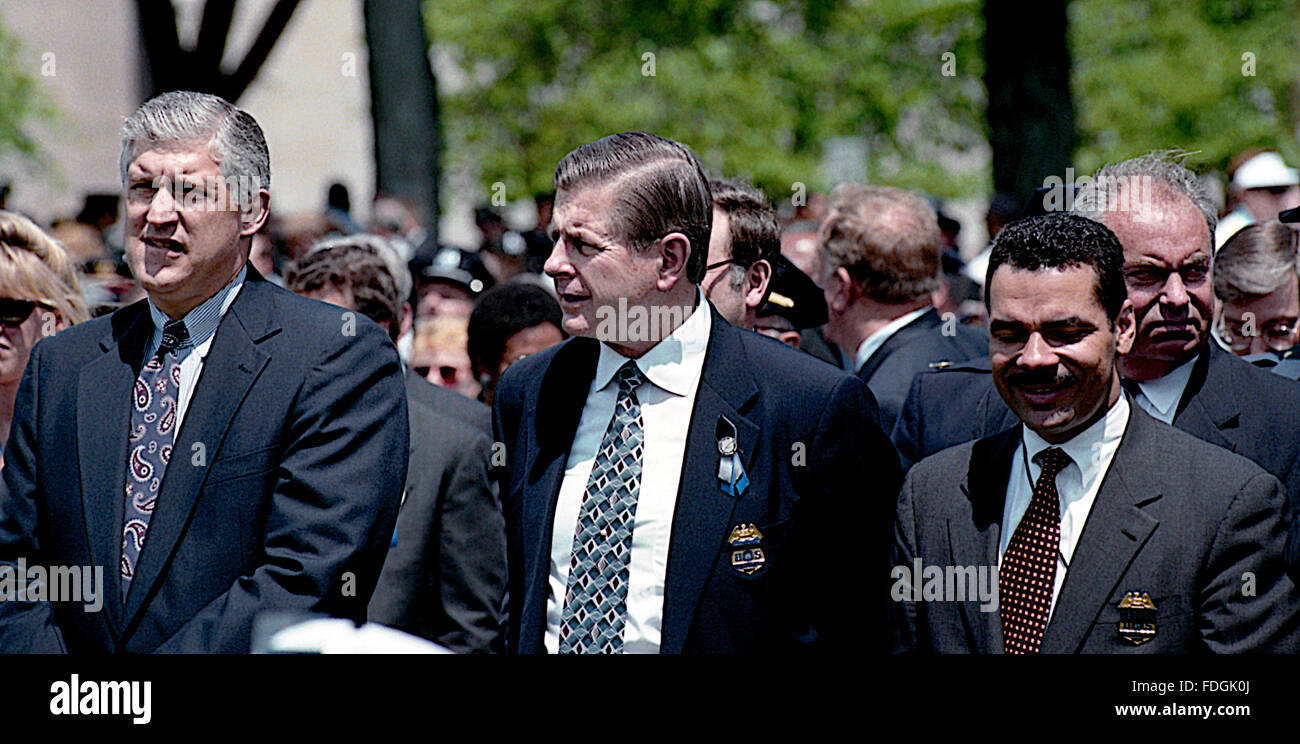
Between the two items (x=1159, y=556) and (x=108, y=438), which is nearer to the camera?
(x=1159, y=556)

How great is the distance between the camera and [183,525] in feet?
11.0

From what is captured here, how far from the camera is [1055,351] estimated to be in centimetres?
329

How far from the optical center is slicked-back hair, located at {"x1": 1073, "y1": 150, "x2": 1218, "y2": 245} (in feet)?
13.1

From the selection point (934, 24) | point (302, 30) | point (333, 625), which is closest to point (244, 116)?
point (333, 625)

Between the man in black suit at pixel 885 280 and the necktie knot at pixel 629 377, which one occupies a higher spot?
the man in black suit at pixel 885 280

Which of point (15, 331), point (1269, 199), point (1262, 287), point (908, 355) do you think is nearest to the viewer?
point (15, 331)

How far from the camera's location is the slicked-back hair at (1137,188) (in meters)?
4.00

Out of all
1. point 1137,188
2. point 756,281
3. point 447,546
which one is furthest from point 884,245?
point 447,546

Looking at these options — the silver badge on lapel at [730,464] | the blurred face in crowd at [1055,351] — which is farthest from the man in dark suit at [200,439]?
the blurred face in crowd at [1055,351]

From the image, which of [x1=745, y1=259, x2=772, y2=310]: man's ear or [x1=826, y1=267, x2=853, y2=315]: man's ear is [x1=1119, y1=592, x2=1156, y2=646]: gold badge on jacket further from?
[x1=826, y1=267, x2=853, y2=315]: man's ear

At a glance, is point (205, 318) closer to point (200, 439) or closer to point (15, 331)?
point (200, 439)

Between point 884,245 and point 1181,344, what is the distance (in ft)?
5.97

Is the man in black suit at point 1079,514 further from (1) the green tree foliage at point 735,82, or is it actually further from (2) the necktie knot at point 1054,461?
(1) the green tree foliage at point 735,82

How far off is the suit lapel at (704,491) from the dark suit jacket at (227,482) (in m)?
0.65
